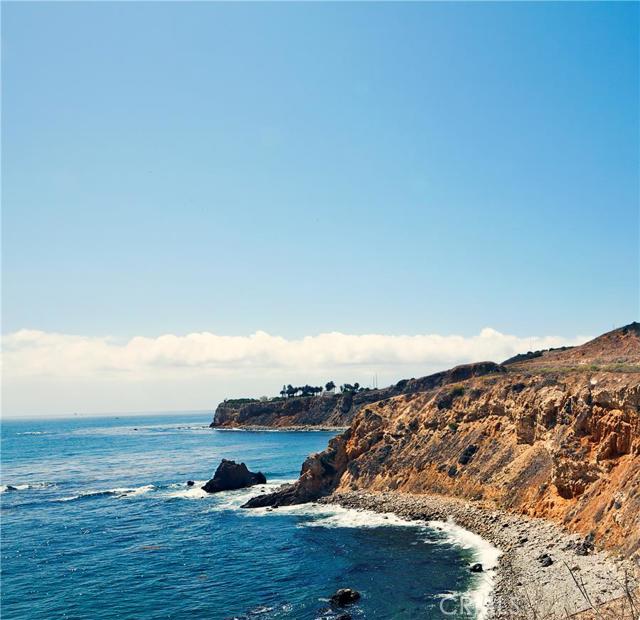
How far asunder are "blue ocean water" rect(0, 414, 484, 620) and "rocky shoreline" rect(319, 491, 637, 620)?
3489 mm

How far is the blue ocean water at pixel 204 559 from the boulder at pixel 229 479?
9.07 ft

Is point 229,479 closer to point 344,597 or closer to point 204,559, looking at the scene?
point 204,559

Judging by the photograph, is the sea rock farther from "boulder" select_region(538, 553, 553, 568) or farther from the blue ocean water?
"boulder" select_region(538, 553, 553, 568)

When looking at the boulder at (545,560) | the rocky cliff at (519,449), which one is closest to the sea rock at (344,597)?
the boulder at (545,560)

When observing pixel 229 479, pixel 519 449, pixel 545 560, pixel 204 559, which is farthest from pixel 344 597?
pixel 229 479

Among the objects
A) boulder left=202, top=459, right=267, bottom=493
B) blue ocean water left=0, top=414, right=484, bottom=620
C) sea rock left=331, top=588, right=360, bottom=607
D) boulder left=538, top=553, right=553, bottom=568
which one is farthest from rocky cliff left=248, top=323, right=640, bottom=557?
sea rock left=331, top=588, right=360, bottom=607

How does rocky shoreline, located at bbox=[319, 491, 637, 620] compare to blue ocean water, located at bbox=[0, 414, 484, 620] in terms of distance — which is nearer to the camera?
rocky shoreline, located at bbox=[319, 491, 637, 620]

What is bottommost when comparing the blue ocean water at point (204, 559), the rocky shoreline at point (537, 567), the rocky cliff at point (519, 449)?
the blue ocean water at point (204, 559)

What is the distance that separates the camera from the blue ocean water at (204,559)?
4056 cm

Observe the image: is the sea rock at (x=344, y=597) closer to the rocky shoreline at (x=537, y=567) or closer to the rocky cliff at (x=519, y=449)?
the rocky shoreline at (x=537, y=567)

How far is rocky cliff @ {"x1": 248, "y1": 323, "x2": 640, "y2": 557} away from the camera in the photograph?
154ft

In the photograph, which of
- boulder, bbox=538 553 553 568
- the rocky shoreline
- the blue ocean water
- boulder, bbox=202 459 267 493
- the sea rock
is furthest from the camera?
boulder, bbox=202 459 267 493

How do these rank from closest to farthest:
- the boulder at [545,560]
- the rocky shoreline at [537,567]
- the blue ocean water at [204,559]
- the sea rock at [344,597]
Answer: the rocky shoreline at [537,567]
the sea rock at [344,597]
the blue ocean water at [204,559]
the boulder at [545,560]

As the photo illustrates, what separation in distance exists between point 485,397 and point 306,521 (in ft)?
102
